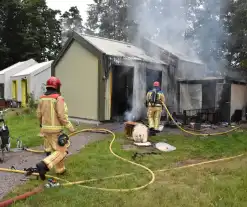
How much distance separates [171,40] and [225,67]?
141 inches

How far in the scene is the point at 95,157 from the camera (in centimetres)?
625

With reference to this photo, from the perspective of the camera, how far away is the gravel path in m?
4.61

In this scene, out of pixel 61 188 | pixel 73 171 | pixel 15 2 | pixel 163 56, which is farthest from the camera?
pixel 15 2

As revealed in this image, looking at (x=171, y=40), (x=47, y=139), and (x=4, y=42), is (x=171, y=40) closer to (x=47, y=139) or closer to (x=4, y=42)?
(x=47, y=139)

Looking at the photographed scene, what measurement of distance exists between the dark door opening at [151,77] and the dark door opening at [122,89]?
1129 millimetres

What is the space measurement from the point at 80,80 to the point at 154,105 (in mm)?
4472

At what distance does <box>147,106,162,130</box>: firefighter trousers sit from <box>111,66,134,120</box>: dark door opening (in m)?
2.93

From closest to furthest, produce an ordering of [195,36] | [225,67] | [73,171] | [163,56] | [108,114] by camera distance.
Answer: [73,171]
[108,114]
[163,56]
[195,36]
[225,67]

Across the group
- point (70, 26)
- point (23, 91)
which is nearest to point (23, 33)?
point (70, 26)

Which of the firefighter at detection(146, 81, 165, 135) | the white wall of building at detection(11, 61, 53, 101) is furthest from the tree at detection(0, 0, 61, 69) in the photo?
the firefighter at detection(146, 81, 165, 135)

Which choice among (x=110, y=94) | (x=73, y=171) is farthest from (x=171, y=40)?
(x=73, y=171)

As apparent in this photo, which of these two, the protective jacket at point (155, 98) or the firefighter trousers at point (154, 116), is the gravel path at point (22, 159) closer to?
the firefighter trousers at point (154, 116)

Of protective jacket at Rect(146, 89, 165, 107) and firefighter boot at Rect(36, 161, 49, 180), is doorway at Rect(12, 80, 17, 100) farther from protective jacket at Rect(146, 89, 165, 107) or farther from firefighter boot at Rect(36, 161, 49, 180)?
firefighter boot at Rect(36, 161, 49, 180)

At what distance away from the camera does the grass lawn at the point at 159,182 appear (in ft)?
12.6
